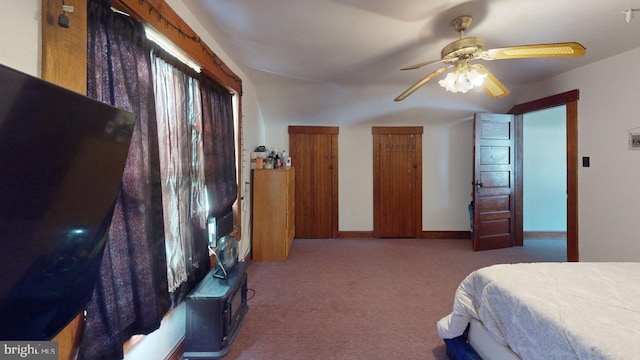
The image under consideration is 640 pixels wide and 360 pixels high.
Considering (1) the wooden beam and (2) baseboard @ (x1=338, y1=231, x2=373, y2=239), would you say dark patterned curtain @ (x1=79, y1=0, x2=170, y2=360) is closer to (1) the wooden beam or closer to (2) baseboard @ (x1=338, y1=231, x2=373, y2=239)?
(1) the wooden beam

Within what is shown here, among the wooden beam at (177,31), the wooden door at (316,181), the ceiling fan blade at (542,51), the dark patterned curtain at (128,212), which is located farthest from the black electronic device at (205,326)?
the wooden door at (316,181)

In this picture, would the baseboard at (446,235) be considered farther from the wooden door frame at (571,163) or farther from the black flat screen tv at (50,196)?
the black flat screen tv at (50,196)

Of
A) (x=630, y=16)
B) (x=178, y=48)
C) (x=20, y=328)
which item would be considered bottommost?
(x=20, y=328)

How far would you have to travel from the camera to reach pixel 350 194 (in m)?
4.36

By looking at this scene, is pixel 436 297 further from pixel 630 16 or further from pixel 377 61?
pixel 630 16

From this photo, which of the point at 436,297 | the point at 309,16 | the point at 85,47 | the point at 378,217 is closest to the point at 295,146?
the point at 378,217

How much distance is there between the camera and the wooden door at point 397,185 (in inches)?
169

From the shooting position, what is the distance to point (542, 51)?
1.55 m

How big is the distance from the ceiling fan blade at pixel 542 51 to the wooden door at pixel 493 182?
2.11 m

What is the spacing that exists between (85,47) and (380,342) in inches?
88.3

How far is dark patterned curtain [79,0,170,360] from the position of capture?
1.00 metres

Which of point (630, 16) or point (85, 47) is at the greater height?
point (630, 16)

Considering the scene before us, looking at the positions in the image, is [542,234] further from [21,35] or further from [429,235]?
[21,35]

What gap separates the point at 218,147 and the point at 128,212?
1079 millimetres
